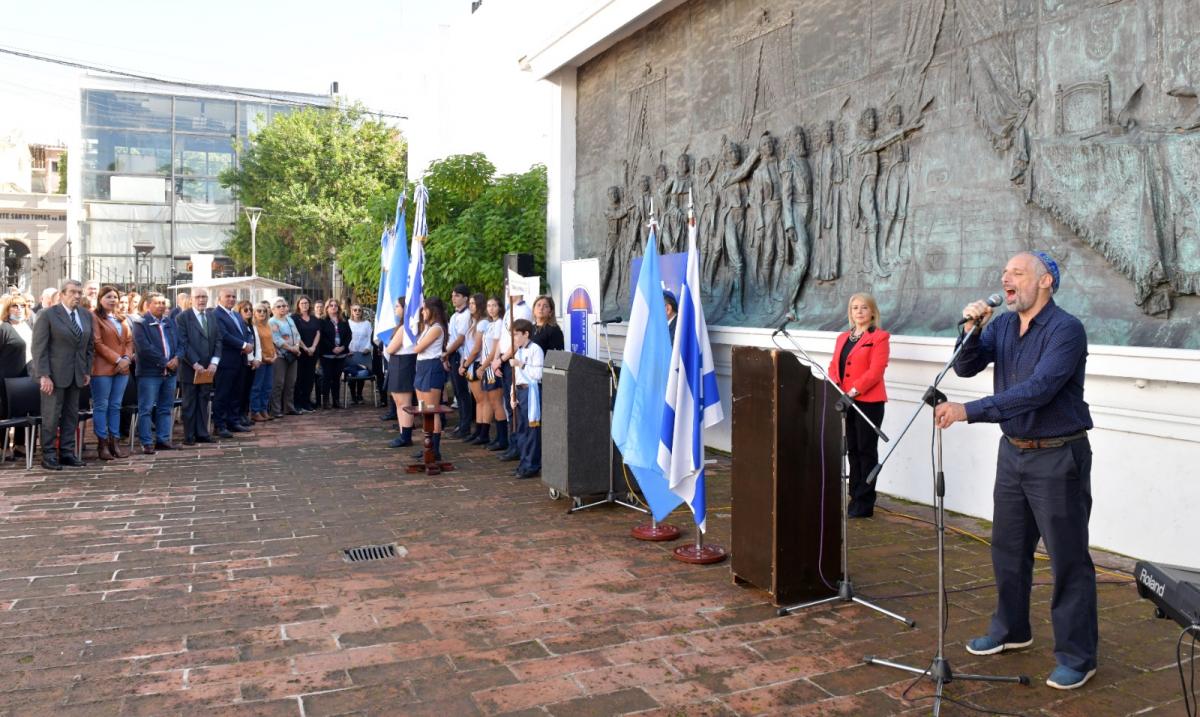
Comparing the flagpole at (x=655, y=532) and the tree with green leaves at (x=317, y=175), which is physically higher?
the tree with green leaves at (x=317, y=175)

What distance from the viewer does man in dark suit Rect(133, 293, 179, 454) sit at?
10.3 metres

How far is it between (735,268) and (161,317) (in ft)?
22.2

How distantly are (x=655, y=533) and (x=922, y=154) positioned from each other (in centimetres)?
397

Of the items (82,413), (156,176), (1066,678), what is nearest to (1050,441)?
(1066,678)

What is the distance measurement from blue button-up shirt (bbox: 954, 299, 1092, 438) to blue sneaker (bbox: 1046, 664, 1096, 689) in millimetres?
1014

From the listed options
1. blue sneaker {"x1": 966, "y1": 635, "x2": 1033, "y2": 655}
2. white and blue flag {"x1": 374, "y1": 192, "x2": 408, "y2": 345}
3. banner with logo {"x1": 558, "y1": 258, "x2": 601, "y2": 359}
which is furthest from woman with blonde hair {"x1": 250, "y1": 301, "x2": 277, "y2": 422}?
blue sneaker {"x1": 966, "y1": 635, "x2": 1033, "y2": 655}

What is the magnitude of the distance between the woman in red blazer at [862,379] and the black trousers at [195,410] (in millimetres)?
8105

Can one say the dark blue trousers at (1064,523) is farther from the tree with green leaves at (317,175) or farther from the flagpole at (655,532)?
the tree with green leaves at (317,175)

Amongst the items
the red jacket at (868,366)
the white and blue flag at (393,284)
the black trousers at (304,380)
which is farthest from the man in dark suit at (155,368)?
the red jacket at (868,366)

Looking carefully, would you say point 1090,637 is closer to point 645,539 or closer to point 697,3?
point 645,539

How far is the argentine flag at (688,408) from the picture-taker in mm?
5918

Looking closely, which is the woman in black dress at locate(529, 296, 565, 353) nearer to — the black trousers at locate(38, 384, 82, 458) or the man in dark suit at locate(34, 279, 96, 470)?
the man in dark suit at locate(34, 279, 96, 470)

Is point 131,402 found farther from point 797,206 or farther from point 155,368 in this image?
point 797,206

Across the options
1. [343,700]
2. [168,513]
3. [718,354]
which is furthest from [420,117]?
[343,700]
